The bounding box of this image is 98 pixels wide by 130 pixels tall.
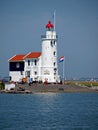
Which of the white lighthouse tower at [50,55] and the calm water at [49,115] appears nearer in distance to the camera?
the calm water at [49,115]

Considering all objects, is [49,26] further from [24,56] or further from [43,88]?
[43,88]

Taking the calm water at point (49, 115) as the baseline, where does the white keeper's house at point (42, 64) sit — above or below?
above

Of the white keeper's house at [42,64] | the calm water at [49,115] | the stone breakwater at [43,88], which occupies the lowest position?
the calm water at [49,115]

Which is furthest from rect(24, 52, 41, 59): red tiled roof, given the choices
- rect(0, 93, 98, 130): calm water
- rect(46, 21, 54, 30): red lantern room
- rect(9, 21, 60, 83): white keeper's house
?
rect(0, 93, 98, 130): calm water

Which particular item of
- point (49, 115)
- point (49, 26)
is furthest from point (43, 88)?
point (49, 115)

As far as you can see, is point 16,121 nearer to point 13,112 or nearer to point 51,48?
point 13,112

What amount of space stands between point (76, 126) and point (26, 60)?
2404 inches

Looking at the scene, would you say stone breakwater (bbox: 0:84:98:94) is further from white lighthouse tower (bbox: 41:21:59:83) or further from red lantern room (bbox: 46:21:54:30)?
red lantern room (bbox: 46:21:54:30)

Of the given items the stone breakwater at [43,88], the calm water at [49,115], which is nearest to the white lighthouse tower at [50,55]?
the stone breakwater at [43,88]

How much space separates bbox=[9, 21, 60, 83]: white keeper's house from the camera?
110 metres

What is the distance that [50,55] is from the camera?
109562mm

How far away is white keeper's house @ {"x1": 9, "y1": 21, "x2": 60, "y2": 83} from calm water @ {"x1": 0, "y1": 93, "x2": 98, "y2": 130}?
26.6 meters

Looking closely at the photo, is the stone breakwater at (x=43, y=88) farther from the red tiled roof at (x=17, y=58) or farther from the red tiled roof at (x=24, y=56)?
→ the red tiled roof at (x=17, y=58)

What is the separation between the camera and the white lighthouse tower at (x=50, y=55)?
359 feet
